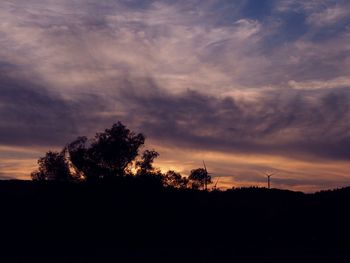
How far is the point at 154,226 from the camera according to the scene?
53.4 m

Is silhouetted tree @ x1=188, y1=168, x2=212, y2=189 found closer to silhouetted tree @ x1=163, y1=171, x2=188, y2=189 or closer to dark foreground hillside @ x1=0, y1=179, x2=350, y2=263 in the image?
silhouetted tree @ x1=163, y1=171, x2=188, y2=189

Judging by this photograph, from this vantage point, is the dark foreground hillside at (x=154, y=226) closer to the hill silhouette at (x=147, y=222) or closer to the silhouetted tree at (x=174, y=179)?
A: the hill silhouette at (x=147, y=222)

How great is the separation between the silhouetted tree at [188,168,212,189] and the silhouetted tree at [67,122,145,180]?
66.2 ft

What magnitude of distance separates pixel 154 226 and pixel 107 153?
23.0 meters

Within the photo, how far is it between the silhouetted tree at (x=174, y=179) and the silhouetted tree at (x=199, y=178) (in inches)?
105

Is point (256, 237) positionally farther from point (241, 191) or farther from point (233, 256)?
point (241, 191)

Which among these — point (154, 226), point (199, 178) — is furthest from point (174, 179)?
point (154, 226)

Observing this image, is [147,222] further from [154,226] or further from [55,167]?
[55,167]

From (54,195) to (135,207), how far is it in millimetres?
10423

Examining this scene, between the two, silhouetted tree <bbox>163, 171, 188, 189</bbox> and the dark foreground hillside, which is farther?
silhouetted tree <bbox>163, 171, 188, 189</bbox>

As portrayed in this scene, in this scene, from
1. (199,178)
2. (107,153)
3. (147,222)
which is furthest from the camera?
(199,178)

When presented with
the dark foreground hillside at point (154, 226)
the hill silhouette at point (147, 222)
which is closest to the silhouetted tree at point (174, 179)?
the hill silhouette at point (147, 222)

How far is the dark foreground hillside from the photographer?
40.4 meters

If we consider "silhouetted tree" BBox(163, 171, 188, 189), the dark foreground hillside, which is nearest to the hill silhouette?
the dark foreground hillside
